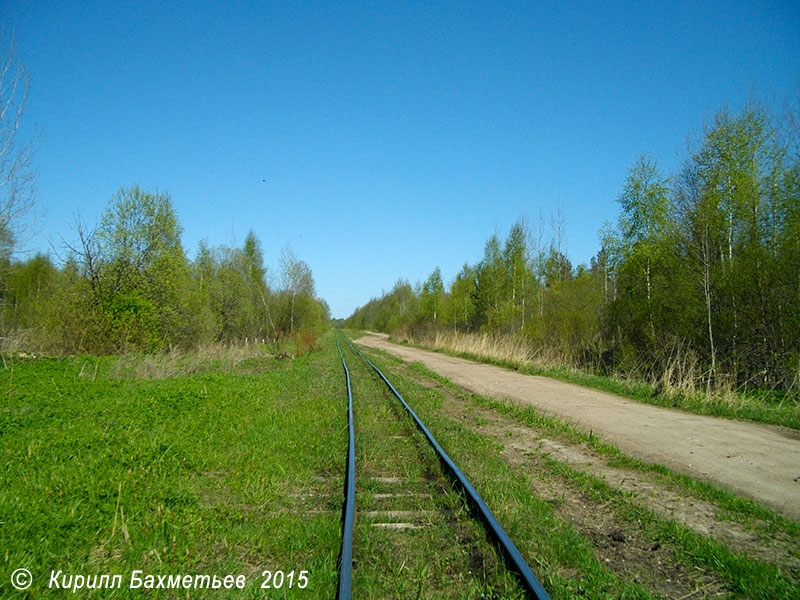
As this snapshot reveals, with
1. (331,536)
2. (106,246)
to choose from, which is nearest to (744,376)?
(331,536)

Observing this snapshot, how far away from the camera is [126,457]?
524 cm

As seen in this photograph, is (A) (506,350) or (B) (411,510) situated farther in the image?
(A) (506,350)

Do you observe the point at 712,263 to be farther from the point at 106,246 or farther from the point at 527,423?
the point at 106,246

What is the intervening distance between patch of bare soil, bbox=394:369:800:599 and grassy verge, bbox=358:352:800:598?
0.08 meters

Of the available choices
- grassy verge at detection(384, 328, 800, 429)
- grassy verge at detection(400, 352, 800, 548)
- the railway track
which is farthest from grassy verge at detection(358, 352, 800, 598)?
grassy verge at detection(384, 328, 800, 429)

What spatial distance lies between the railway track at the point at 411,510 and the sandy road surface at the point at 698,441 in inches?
128

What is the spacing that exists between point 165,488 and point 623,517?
15.3 feet

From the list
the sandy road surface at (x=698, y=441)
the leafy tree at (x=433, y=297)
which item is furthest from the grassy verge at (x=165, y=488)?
the leafy tree at (x=433, y=297)

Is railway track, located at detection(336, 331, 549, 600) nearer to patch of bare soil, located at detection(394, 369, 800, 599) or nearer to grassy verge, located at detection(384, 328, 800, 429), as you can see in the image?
patch of bare soil, located at detection(394, 369, 800, 599)

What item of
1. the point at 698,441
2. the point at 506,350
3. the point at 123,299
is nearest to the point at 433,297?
the point at 506,350

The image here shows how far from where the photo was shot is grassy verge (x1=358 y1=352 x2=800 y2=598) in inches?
129

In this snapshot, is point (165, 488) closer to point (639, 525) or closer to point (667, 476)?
point (639, 525)

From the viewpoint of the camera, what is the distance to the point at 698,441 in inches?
293

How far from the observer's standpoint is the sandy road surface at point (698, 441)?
216 inches
